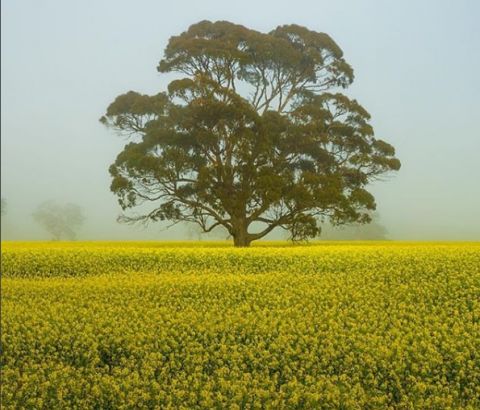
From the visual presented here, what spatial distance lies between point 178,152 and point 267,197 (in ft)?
14.2

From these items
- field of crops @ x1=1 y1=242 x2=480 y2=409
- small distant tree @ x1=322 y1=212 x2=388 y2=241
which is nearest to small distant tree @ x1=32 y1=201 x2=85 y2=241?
small distant tree @ x1=322 y1=212 x2=388 y2=241

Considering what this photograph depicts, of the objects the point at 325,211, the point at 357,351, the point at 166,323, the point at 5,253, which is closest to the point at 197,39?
the point at 325,211

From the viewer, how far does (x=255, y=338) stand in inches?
422

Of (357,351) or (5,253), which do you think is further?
(5,253)

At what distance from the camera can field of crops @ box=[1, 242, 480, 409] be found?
9203mm

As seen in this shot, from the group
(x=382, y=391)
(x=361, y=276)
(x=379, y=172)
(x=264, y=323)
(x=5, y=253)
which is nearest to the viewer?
(x=382, y=391)

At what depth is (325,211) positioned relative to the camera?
24.5 metres

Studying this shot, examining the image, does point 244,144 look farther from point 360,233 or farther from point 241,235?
point 360,233

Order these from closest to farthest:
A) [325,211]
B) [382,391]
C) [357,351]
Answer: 1. [382,391]
2. [357,351]
3. [325,211]

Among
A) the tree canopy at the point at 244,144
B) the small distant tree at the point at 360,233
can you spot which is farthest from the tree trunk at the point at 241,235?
the small distant tree at the point at 360,233

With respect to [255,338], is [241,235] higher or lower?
higher

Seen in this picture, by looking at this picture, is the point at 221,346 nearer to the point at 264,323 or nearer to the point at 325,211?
the point at 264,323

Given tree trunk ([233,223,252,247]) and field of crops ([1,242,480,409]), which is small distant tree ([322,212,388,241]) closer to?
tree trunk ([233,223,252,247])

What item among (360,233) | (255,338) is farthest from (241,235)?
(360,233)
